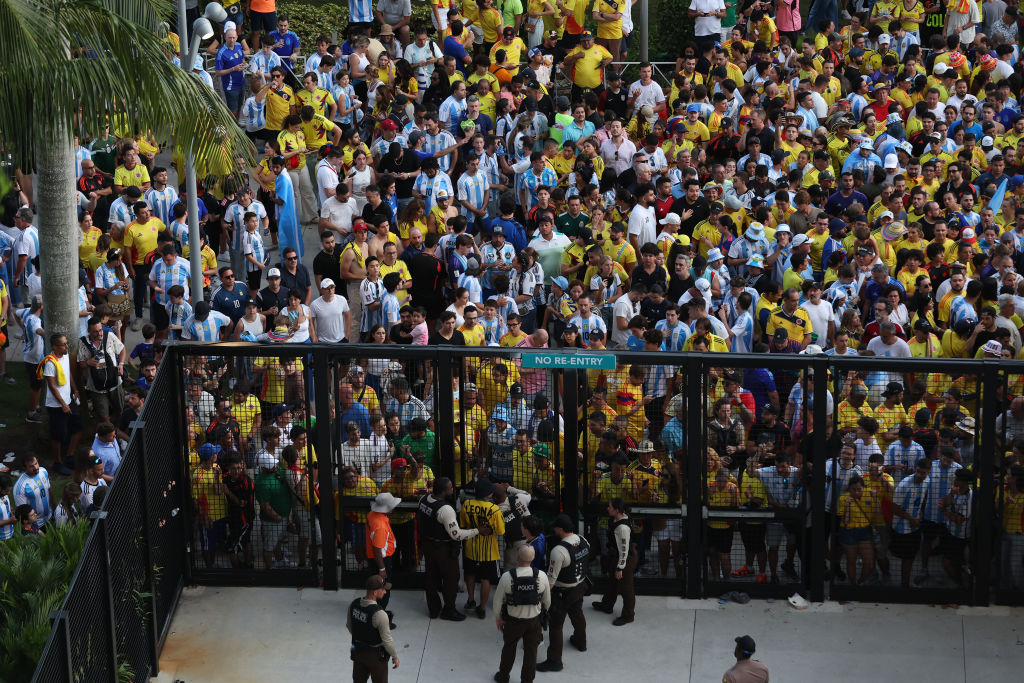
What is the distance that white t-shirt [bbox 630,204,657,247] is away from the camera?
1786 cm

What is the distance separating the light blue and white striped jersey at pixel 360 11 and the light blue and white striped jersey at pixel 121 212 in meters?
7.63

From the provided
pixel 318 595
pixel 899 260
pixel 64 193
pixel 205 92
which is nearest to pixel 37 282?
pixel 64 193

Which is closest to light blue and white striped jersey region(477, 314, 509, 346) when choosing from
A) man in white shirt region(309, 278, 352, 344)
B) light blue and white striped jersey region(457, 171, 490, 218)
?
man in white shirt region(309, 278, 352, 344)

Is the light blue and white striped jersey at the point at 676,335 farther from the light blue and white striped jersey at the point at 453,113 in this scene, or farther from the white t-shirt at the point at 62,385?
the light blue and white striped jersey at the point at 453,113

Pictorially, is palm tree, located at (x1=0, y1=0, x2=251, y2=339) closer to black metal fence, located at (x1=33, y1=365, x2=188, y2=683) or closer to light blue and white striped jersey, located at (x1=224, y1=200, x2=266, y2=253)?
black metal fence, located at (x1=33, y1=365, x2=188, y2=683)

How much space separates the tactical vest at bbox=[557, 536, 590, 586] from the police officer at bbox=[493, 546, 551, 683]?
0.24m

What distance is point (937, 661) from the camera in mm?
12250

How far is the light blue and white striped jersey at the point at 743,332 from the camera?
52.3 feet

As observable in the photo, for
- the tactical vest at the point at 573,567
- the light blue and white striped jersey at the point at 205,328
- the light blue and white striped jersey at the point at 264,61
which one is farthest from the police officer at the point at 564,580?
the light blue and white striped jersey at the point at 264,61

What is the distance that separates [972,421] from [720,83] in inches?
431

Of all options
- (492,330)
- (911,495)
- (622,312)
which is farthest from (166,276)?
(911,495)

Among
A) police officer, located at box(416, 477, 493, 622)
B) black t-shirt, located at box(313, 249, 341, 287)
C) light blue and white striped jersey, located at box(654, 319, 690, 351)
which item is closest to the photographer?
police officer, located at box(416, 477, 493, 622)

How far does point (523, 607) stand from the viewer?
1166cm

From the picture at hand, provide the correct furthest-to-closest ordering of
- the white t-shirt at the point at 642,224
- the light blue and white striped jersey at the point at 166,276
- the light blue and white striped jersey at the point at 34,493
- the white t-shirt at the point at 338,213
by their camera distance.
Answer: the white t-shirt at the point at 338,213
the white t-shirt at the point at 642,224
the light blue and white striped jersey at the point at 166,276
the light blue and white striped jersey at the point at 34,493
